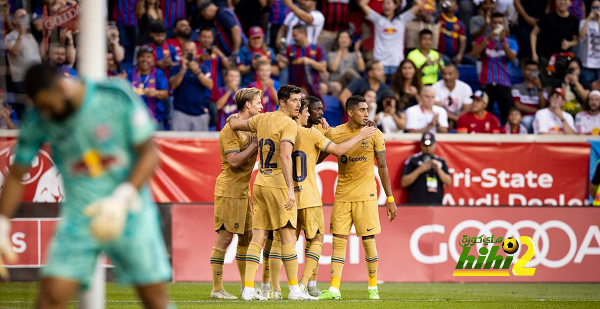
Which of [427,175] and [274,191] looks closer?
[274,191]

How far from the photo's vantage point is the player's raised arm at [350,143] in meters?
10.6

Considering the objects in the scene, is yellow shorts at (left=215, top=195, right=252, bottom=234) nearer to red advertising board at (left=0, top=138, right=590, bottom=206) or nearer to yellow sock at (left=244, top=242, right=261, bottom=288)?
yellow sock at (left=244, top=242, right=261, bottom=288)

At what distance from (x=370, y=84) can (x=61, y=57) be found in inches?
246

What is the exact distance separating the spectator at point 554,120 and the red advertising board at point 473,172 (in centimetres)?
98

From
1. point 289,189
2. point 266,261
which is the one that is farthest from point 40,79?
point 266,261

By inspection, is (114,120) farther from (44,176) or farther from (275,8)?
(275,8)

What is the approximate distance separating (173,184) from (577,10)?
10748 mm

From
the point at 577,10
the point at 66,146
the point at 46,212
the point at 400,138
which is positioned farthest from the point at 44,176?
the point at 577,10

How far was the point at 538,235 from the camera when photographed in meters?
14.8

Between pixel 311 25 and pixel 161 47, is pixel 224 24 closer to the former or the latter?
pixel 161 47

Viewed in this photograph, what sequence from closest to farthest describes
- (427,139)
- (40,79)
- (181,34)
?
(40,79), (427,139), (181,34)

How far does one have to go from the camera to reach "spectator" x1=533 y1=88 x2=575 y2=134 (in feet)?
58.1

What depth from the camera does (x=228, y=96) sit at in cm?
1656

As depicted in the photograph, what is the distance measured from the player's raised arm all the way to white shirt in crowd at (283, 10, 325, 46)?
25.6 feet
